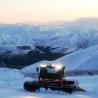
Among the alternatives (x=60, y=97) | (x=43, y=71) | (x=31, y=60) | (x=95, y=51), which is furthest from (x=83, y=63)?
(x=60, y=97)

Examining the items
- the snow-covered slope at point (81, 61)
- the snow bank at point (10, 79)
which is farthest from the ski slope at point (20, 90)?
the snow-covered slope at point (81, 61)

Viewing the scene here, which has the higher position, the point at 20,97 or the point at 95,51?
the point at 95,51

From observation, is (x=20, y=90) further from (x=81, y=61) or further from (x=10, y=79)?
(x=81, y=61)

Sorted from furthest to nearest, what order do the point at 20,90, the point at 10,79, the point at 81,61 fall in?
the point at 81,61 < the point at 10,79 < the point at 20,90

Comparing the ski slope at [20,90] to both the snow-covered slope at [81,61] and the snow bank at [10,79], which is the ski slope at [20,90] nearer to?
the snow bank at [10,79]

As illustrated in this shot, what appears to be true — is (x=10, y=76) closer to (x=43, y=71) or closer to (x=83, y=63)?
(x=43, y=71)

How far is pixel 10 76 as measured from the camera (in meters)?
57.8

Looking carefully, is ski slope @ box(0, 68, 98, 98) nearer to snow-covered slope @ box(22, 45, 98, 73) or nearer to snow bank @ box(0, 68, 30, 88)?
snow bank @ box(0, 68, 30, 88)

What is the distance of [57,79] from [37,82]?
1655 mm

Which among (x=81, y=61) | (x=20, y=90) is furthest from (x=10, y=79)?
(x=81, y=61)

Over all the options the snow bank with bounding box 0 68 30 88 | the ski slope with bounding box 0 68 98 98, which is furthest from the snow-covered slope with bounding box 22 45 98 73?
the ski slope with bounding box 0 68 98 98

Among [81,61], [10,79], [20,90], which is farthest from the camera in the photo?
[81,61]

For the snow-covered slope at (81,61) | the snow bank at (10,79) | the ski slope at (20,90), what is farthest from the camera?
the snow-covered slope at (81,61)

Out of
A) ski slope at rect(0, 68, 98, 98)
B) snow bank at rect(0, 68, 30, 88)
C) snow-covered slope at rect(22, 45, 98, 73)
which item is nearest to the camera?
ski slope at rect(0, 68, 98, 98)
